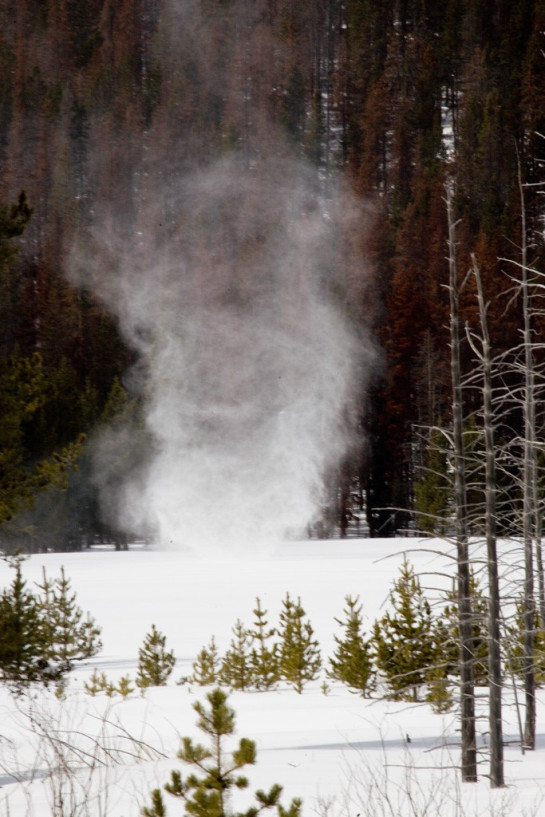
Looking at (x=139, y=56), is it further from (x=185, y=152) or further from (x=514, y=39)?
(x=514, y=39)

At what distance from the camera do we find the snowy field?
607 cm

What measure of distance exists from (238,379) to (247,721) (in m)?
41.1

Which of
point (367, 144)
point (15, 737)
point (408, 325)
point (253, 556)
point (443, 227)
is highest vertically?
point (367, 144)

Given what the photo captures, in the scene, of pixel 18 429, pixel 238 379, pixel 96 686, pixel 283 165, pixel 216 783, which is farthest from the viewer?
pixel 283 165

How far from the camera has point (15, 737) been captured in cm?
1069

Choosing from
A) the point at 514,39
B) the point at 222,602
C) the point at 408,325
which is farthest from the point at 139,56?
the point at 222,602

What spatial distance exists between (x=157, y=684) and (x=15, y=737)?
2.94 meters

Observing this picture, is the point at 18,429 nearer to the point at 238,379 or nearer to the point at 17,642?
the point at 17,642

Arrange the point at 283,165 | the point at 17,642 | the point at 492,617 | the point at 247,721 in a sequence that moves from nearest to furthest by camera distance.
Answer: the point at 492,617, the point at 17,642, the point at 247,721, the point at 283,165

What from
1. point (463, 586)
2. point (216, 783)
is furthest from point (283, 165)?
point (216, 783)

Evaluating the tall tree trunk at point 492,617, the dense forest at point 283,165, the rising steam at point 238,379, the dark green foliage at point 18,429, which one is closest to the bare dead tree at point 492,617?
the tall tree trunk at point 492,617

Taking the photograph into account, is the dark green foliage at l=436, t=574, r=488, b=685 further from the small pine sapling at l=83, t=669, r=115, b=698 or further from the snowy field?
the small pine sapling at l=83, t=669, r=115, b=698

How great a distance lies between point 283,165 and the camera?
104 meters

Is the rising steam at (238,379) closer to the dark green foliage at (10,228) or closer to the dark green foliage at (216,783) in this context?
the dark green foliage at (10,228)
